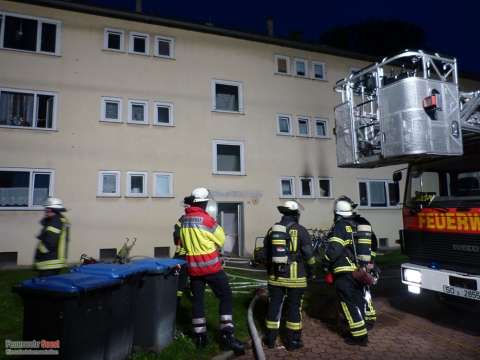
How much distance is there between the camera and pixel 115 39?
1479cm

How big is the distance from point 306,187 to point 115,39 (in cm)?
1002

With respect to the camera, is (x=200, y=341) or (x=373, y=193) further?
(x=373, y=193)

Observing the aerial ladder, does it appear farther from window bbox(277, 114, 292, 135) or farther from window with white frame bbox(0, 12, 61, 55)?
window with white frame bbox(0, 12, 61, 55)

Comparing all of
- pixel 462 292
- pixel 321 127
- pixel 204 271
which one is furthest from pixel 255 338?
Result: pixel 321 127

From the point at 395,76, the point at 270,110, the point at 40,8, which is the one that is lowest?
the point at 395,76

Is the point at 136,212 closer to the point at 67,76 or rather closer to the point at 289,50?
the point at 67,76

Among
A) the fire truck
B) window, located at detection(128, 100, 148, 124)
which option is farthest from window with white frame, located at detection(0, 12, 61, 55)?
the fire truck

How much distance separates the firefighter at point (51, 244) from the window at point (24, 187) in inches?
317

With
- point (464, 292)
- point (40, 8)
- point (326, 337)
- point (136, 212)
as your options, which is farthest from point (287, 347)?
point (40, 8)

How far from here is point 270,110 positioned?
55.0ft

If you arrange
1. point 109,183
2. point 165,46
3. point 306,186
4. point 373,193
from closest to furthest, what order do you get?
point 109,183
point 165,46
point 306,186
point 373,193

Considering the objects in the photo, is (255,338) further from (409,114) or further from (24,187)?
(24,187)

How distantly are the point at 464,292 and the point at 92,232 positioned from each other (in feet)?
37.9

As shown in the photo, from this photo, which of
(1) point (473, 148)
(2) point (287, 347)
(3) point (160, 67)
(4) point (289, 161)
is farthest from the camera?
(4) point (289, 161)
